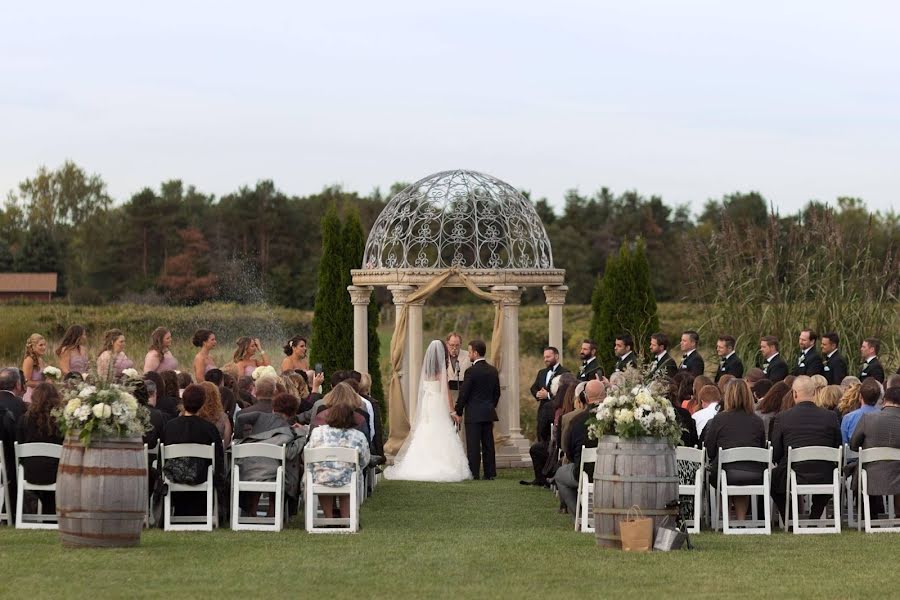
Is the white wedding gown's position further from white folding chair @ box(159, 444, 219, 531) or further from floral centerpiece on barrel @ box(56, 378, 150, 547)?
floral centerpiece on barrel @ box(56, 378, 150, 547)

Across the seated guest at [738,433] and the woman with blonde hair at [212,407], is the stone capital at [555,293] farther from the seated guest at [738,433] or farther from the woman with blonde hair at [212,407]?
the woman with blonde hair at [212,407]

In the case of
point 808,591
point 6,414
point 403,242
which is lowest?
point 808,591

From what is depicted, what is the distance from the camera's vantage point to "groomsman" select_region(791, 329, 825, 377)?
61.5ft

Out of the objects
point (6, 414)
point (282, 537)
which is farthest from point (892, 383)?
point (6, 414)

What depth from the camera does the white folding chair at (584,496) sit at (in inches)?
543

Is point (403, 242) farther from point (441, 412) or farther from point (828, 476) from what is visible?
point (828, 476)

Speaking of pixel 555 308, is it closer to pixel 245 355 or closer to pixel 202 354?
pixel 245 355

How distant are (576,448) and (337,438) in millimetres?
2391

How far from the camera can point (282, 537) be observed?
43.2 feet

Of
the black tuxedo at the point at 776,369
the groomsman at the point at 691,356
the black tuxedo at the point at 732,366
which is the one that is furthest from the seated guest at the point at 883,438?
the black tuxedo at the point at 732,366

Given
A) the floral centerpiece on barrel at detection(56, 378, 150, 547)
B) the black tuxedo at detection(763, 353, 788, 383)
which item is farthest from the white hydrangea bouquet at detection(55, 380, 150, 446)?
the black tuxedo at detection(763, 353, 788, 383)

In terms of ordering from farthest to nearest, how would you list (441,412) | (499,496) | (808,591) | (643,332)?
(643,332)
(441,412)
(499,496)
(808,591)

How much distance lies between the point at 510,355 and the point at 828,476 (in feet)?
27.2

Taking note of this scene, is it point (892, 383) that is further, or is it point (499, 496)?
point (499, 496)
